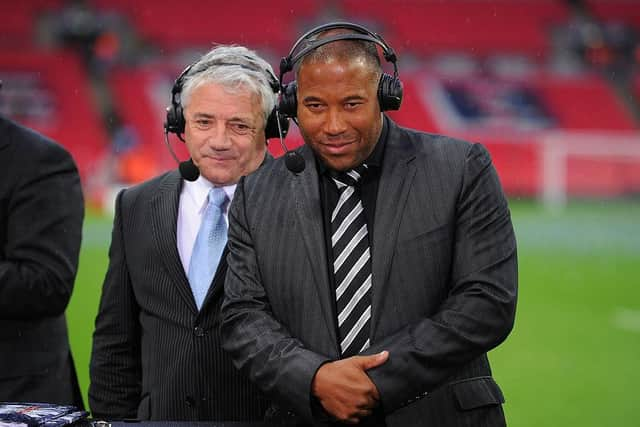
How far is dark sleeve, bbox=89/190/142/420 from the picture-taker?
264cm

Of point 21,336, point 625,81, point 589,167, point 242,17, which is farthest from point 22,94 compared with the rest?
point 21,336

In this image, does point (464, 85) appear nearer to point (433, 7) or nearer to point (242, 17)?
point (433, 7)

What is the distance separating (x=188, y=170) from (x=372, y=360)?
885 mm

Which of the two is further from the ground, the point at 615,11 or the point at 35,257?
the point at 615,11

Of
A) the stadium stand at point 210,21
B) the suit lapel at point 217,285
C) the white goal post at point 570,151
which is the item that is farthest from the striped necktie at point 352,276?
the stadium stand at point 210,21

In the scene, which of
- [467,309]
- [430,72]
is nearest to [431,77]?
[430,72]

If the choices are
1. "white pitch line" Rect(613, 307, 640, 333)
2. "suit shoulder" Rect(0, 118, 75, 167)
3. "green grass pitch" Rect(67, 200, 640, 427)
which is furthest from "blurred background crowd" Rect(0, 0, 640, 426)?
"suit shoulder" Rect(0, 118, 75, 167)

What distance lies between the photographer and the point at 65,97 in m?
18.9

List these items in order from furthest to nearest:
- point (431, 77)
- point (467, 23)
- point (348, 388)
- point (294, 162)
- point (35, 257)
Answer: point (467, 23), point (431, 77), point (35, 257), point (294, 162), point (348, 388)

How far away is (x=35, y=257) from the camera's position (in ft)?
9.07

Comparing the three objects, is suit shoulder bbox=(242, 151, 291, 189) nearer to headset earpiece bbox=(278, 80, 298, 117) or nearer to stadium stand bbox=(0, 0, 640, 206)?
headset earpiece bbox=(278, 80, 298, 117)

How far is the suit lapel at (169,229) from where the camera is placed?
8.28 feet

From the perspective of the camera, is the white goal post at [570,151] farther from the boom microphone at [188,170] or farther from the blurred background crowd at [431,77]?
the boom microphone at [188,170]

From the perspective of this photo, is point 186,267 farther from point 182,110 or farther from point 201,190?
point 182,110
